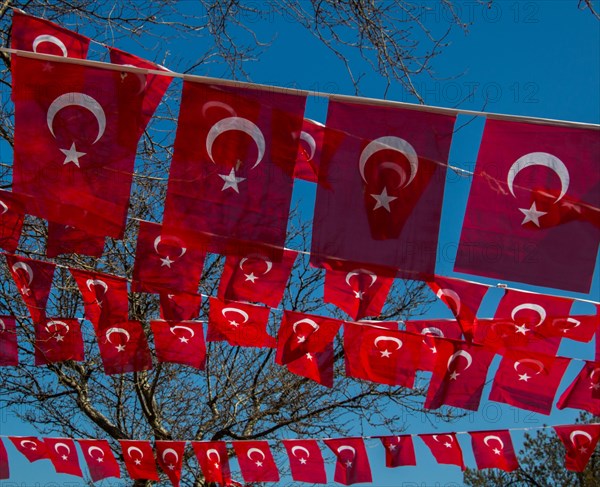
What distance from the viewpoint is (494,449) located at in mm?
12000

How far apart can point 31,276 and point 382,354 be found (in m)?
4.65

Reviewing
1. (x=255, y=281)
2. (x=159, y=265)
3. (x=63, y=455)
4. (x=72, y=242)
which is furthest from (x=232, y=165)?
(x=63, y=455)

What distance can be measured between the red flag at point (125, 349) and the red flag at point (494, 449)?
5290 mm

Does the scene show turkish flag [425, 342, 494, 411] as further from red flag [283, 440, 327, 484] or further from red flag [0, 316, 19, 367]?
red flag [0, 316, 19, 367]

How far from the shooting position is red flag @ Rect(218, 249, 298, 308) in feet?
29.8

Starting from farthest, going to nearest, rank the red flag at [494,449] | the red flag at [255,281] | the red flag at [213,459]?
the red flag at [213,459] → the red flag at [494,449] → the red flag at [255,281]

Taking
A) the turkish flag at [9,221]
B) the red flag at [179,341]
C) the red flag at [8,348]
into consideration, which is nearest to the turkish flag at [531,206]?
the turkish flag at [9,221]

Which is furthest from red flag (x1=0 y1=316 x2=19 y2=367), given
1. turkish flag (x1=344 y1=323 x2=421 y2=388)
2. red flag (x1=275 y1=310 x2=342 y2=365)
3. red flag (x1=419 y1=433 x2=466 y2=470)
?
red flag (x1=419 y1=433 x2=466 y2=470)

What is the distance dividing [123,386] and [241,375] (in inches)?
96.0

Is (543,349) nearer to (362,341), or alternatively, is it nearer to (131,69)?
(362,341)

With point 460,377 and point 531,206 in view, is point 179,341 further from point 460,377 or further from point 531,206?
point 531,206

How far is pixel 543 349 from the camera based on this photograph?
32.8ft

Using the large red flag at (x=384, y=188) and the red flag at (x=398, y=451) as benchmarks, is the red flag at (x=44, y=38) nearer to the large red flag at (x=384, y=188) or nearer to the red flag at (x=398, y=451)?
the large red flag at (x=384, y=188)

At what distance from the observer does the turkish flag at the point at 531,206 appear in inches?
215
